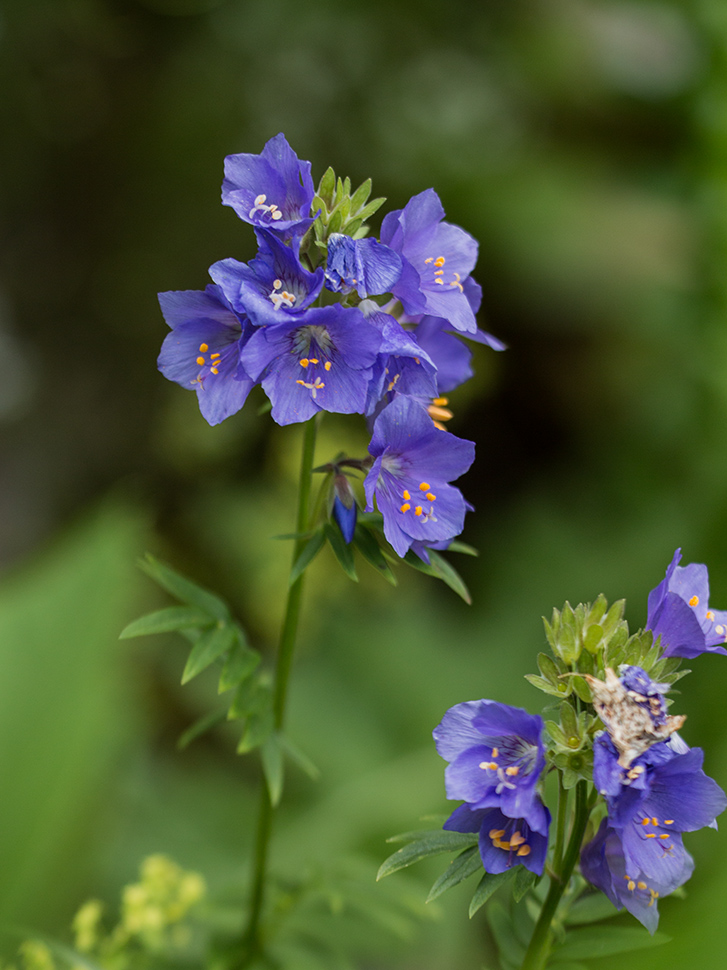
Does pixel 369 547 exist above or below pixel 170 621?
above

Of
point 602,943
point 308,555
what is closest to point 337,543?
point 308,555

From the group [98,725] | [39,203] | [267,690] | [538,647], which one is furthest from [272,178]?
[39,203]

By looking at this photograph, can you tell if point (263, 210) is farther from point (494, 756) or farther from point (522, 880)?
point (522, 880)

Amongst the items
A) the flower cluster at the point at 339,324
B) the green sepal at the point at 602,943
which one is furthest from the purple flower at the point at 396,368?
the green sepal at the point at 602,943

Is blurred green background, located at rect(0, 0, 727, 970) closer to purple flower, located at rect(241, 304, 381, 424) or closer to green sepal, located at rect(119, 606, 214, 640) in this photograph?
green sepal, located at rect(119, 606, 214, 640)

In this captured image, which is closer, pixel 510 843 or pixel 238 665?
pixel 510 843

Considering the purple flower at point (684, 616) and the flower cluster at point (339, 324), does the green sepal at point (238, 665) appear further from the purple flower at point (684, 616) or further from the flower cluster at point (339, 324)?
the purple flower at point (684, 616)

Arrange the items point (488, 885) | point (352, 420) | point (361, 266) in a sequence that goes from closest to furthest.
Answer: point (488, 885) → point (361, 266) → point (352, 420)
